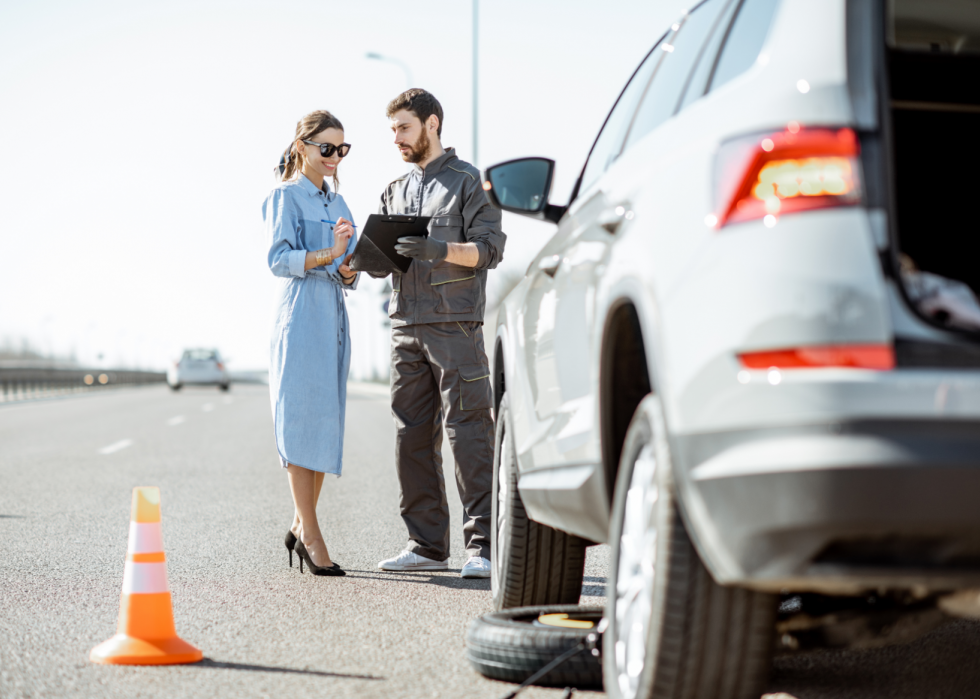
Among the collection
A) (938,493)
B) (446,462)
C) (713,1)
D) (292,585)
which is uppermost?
(713,1)

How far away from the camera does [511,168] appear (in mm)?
4078

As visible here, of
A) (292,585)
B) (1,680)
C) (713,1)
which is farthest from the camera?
(292,585)

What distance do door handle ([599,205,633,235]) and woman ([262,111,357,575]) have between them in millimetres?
2807

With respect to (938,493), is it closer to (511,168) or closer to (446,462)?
(511,168)

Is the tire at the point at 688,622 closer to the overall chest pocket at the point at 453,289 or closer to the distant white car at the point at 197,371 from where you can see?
the overall chest pocket at the point at 453,289

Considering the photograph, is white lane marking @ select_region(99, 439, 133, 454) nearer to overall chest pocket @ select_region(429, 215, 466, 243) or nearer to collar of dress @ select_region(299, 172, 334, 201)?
collar of dress @ select_region(299, 172, 334, 201)

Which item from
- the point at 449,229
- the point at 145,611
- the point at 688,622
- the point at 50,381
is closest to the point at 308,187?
the point at 449,229

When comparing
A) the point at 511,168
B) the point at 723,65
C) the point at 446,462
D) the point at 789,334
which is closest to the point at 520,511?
the point at 511,168

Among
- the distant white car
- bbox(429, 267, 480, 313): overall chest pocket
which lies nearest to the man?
bbox(429, 267, 480, 313): overall chest pocket

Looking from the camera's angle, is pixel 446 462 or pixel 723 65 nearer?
pixel 723 65

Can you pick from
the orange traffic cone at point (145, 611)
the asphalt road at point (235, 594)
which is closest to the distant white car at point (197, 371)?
the asphalt road at point (235, 594)

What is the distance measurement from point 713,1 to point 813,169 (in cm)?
116

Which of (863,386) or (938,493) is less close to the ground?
(863,386)

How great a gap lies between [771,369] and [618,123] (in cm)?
201
